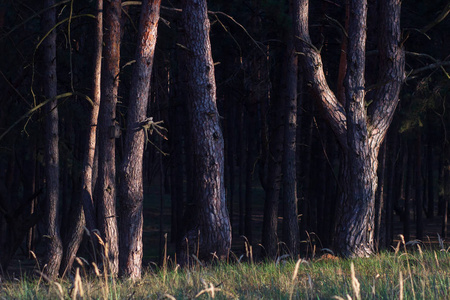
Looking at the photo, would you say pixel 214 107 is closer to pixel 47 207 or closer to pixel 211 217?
pixel 211 217

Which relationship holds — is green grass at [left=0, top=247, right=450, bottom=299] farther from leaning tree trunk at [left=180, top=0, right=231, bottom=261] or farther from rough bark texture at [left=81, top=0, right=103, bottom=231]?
rough bark texture at [left=81, top=0, right=103, bottom=231]

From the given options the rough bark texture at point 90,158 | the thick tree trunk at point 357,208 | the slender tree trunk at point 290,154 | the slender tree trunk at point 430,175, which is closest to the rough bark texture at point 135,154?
the rough bark texture at point 90,158

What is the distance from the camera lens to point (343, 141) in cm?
988

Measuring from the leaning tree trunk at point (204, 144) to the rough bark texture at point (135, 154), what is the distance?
0.91m

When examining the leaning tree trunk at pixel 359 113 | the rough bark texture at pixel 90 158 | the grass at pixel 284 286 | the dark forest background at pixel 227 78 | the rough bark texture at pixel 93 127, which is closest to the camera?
the grass at pixel 284 286

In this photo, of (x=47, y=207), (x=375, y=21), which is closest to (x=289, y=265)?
(x=47, y=207)

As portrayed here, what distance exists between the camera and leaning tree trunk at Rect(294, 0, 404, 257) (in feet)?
30.8

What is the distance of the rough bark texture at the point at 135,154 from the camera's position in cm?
914

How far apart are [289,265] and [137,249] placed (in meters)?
3.25

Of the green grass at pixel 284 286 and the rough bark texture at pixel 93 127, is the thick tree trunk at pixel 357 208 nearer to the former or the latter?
the green grass at pixel 284 286

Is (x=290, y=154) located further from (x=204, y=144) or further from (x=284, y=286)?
(x=284, y=286)

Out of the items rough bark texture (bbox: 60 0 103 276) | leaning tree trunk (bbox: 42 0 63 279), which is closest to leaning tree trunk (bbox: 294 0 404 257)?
rough bark texture (bbox: 60 0 103 276)

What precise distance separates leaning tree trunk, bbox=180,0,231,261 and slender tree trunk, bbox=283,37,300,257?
5.01 m

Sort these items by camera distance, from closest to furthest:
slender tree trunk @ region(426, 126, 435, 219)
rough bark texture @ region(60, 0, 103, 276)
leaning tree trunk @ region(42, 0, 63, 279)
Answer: rough bark texture @ region(60, 0, 103, 276) → leaning tree trunk @ region(42, 0, 63, 279) → slender tree trunk @ region(426, 126, 435, 219)
